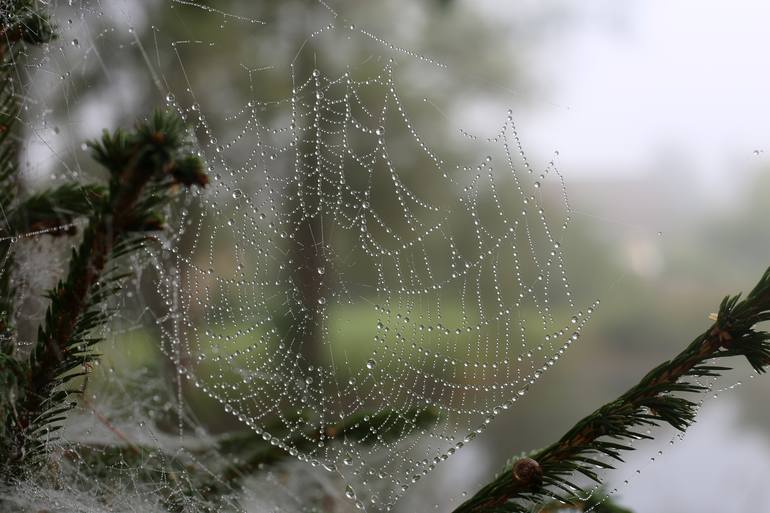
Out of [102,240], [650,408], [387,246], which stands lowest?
[650,408]

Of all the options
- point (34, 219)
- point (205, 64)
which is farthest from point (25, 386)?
point (205, 64)

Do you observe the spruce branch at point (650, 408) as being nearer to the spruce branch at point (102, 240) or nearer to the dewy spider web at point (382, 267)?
the spruce branch at point (102, 240)

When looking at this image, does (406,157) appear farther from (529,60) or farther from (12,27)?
(12,27)

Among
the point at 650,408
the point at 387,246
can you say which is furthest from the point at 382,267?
the point at 650,408

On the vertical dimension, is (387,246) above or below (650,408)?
above

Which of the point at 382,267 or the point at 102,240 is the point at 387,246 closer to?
the point at 382,267

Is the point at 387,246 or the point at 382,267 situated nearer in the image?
the point at 382,267

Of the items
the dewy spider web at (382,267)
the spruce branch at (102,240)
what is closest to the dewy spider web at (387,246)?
the dewy spider web at (382,267)

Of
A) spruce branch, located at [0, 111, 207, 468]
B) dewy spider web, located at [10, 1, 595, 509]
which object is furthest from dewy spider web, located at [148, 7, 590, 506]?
spruce branch, located at [0, 111, 207, 468]
